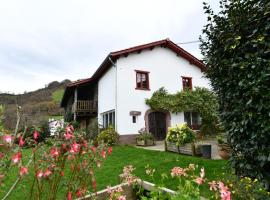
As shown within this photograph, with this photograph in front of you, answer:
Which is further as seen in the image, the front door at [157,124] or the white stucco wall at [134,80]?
the front door at [157,124]

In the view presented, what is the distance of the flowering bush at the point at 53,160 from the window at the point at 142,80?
1510 cm

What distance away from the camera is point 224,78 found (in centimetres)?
Answer: 440

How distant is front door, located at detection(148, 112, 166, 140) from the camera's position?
17594 millimetres

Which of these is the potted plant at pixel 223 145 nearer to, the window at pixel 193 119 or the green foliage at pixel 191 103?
the green foliage at pixel 191 103

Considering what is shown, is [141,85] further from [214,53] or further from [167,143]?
[214,53]

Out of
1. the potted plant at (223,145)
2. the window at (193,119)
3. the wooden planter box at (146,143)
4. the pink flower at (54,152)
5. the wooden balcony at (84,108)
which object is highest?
the wooden balcony at (84,108)

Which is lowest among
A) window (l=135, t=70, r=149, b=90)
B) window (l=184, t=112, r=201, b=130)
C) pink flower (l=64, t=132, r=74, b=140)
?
pink flower (l=64, t=132, r=74, b=140)

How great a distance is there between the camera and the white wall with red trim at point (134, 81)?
16.8 m

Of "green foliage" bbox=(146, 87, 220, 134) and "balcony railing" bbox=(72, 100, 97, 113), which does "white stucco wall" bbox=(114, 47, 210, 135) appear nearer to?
"green foliage" bbox=(146, 87, 220, 134)

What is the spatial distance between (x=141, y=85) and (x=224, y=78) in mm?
13447

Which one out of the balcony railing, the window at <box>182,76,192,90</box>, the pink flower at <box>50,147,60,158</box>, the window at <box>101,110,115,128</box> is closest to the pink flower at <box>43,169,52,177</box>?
the pink flower at <box>50,147,60,158</box>

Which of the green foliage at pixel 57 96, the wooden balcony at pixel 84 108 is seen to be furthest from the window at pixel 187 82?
the green foliage at pixel 57 96

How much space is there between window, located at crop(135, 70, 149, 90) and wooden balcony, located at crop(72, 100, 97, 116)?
4.93m

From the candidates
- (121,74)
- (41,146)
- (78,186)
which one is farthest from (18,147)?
(121,74)
